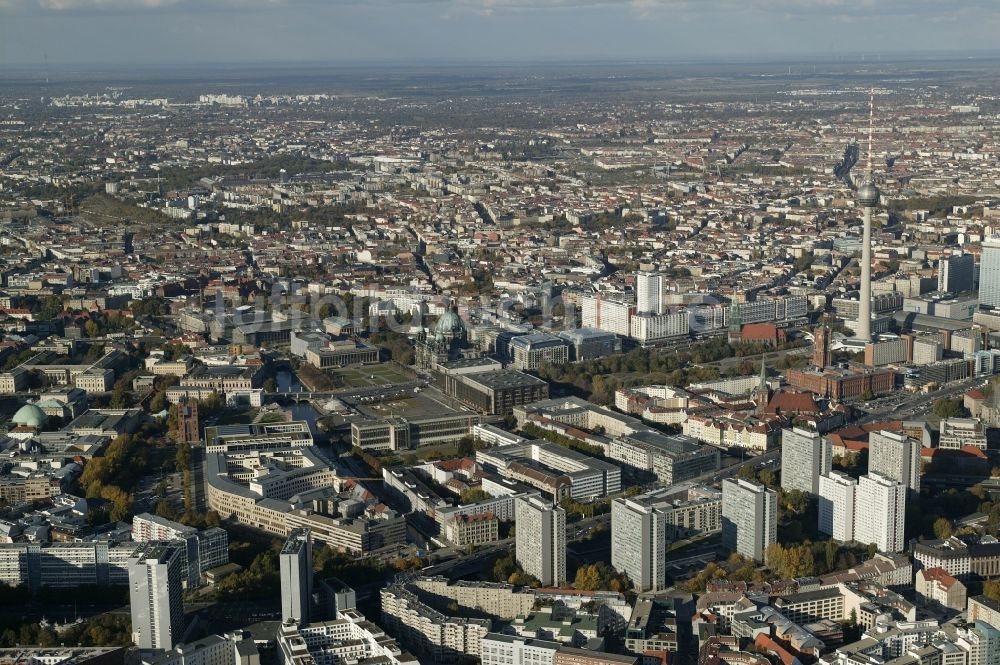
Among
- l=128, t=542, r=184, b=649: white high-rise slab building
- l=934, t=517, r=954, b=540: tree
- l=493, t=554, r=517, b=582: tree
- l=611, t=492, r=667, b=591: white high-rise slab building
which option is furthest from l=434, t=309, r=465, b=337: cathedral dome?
l=128, t=542, r=184, b=649: white high-rise slab building

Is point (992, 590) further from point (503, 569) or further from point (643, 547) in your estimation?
point (503, 569)

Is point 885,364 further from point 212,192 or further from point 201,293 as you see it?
point 212,192

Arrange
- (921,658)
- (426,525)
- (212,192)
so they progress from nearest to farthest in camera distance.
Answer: (921,658)
(426,525)
(212,192)

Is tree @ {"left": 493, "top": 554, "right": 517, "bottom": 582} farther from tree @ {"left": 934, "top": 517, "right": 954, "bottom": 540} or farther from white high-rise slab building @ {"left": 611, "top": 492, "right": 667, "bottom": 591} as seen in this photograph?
tree @ {"left": 934, "top": 517, "right": 954, "bottom": 540}

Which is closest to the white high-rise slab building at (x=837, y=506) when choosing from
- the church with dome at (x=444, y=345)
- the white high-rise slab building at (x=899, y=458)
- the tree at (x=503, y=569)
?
the white high-rise slab building at (x=899, y=458)

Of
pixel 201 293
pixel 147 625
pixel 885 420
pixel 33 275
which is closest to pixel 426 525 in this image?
pixel 147 625

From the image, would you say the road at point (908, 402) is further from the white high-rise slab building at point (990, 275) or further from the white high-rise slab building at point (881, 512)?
the white high-rise slab building at point (990, 275)
